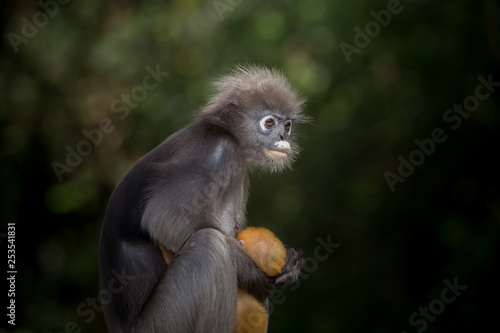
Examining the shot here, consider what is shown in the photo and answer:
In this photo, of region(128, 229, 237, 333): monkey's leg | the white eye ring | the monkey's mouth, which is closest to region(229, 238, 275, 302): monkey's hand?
region(128, 229, 237, 333): monkey's leg

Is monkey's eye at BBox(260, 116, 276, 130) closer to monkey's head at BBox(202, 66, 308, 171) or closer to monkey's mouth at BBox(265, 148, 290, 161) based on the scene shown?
monkey's head at BBox(202, 66, 308, 171)

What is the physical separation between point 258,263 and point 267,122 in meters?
1.53

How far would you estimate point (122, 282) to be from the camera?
6.29 metres

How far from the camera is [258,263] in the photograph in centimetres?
657

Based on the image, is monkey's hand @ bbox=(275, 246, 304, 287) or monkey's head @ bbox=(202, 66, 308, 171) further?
monkey's head @ bbox=(202, 66, 308, 171)

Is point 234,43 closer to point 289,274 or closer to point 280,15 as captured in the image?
point 280,15

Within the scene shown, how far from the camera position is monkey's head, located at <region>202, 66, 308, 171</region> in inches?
286

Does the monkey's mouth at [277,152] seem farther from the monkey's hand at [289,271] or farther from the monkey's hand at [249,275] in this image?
the monkey's hand at [249,275]

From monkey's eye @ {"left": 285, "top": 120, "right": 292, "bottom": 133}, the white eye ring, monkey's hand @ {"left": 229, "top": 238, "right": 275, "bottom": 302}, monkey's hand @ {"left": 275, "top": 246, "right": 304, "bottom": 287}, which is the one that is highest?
monkey's eye @ {"left": 285, "top": 120, "right": 292, "bottom": 133}

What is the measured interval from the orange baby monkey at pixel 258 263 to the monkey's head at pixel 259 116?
993 mm

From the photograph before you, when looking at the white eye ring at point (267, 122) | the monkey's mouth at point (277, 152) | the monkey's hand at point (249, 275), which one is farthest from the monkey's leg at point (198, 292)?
the white eye ring at point (267, 122)

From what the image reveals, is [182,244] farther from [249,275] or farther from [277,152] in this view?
[277,152]

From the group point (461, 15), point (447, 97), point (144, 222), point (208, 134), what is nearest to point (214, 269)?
point (144, 222)

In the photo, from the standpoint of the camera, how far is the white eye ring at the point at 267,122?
7.28m
